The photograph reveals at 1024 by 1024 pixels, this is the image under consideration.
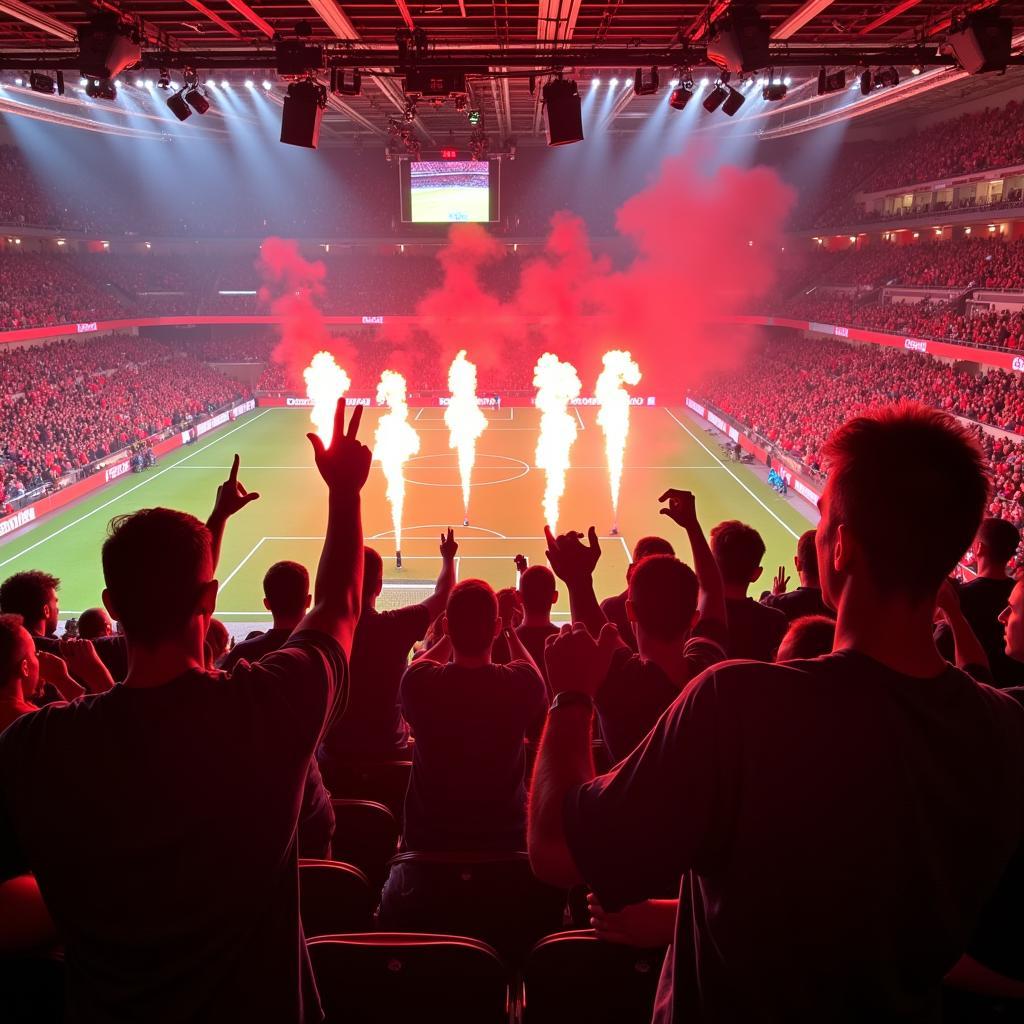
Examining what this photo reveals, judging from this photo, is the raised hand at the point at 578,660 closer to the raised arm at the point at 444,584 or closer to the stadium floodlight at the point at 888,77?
the raised arm at the point at 444,584

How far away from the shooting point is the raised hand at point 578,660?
2.43 metres

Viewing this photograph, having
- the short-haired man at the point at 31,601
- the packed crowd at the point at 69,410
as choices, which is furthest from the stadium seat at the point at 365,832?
the packed crowd at the point at 69,410

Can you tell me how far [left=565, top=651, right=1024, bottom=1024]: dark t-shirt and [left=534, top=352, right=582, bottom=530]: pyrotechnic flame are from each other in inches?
1066

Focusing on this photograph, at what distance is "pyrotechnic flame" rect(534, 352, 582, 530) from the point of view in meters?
32.3

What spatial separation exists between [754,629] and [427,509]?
84.8 feet

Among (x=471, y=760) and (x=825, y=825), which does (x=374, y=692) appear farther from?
(x=825, y=825)

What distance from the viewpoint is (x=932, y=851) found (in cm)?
181

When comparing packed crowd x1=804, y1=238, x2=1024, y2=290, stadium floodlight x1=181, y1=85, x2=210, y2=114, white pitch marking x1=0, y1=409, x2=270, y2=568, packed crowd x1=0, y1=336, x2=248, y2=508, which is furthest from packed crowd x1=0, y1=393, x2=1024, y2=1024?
packed crowd x1=804, y1=238, x2=1024, y2=290

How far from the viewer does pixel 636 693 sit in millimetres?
3803

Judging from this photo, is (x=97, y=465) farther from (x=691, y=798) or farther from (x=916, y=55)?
(x=691, y=798)

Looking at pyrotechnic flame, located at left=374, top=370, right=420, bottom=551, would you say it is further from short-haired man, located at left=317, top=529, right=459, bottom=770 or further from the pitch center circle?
short-haired man, located at left=317, top=529, right=459, bottom=770

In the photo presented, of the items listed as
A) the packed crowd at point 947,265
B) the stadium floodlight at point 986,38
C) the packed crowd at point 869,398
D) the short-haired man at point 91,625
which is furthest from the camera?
the packed crowd at point 947,265

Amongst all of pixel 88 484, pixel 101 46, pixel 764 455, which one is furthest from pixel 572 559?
pixel 764 455

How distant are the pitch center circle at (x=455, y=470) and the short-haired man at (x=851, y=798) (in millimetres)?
33130
